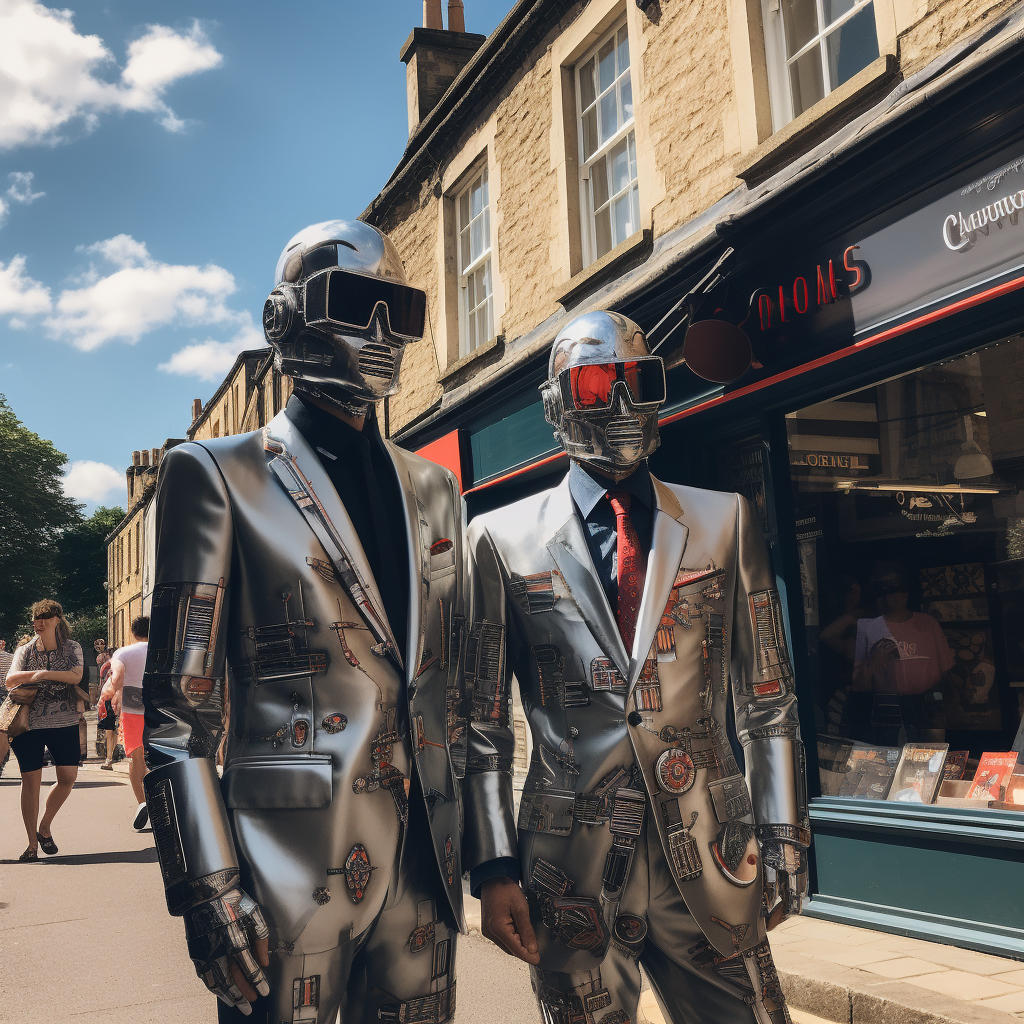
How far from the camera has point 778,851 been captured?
6.80ft

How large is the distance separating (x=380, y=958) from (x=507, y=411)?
7.60m

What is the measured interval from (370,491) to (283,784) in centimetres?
60

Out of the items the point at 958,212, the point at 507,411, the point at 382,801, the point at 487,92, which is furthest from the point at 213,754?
the point at 487,92

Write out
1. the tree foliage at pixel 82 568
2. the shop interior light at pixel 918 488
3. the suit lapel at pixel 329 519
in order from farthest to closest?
1. the tree foliage at pixel 82 568
2. the shop interior light at pixel 918 488
3. the suit lapel at pixel 329 519

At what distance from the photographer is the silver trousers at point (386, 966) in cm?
162

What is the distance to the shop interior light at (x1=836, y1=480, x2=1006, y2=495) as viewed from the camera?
4.98 meters

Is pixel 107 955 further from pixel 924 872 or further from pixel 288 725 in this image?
pixel 924 872

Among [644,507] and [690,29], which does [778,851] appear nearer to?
[644,507]

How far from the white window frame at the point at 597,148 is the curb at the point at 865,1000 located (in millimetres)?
5516

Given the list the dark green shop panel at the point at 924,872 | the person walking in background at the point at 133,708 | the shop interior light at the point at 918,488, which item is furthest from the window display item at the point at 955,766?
the person walking in background at the point at 133,708

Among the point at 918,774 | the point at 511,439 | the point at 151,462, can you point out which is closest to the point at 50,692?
the point at 511,439

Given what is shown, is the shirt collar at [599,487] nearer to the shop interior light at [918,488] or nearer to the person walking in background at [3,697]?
the shop interior light at [918,488]

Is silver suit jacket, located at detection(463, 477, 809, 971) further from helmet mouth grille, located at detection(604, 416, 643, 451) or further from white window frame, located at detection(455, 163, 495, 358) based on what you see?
white window frame, located at detection(455, 163, 495, 358)

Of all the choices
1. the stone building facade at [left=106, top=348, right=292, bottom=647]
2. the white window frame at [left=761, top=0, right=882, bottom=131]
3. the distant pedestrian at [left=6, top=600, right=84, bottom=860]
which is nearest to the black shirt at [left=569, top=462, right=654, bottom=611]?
the white window frame at [left=761, top=0, right=882, bottom=131]
